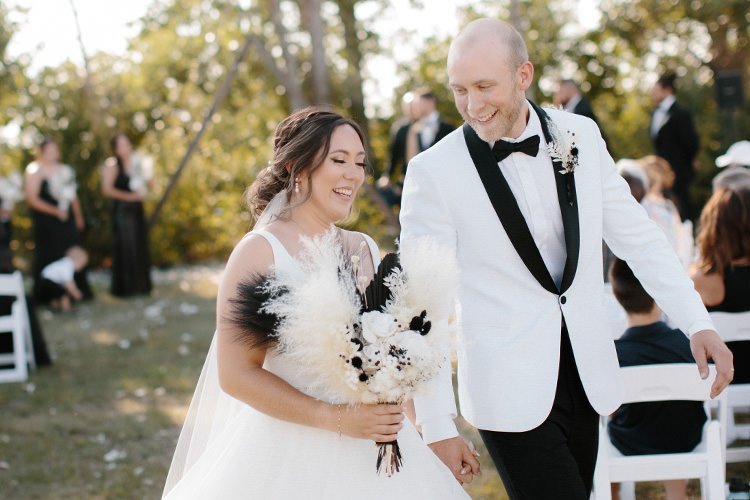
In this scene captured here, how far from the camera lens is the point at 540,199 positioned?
318 centimetres

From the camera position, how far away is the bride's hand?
2.67m

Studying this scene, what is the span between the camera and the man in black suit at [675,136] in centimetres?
1209

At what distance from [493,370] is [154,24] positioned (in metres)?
17.2

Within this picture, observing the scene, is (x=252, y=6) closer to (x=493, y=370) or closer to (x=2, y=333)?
(x=2, y=333)

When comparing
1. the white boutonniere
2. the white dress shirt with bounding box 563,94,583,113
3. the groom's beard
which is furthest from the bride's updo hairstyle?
the white dress shirt with bounding box 563,94,583,113

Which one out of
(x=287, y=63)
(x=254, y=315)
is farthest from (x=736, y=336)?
(x=287, y=63)

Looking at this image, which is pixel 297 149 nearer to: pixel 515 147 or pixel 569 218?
pixel 515 147

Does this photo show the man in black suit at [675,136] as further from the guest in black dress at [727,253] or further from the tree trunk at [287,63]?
the guest in black dress at [727,253]

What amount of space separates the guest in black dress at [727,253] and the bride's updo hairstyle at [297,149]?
2656 millimetres

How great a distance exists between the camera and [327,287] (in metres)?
2.55

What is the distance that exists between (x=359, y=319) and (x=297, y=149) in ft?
2.73

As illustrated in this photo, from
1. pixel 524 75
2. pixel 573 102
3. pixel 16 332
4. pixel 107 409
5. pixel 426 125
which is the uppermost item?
pixel 524 75

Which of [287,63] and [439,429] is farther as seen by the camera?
[287,63]

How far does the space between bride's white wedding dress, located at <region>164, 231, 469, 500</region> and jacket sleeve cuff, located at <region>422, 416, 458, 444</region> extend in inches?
2.3
